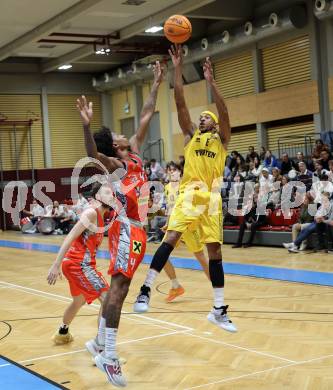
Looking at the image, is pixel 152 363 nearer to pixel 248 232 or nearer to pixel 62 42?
pixel 248 232

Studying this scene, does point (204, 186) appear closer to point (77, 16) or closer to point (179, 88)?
point (179, 88)

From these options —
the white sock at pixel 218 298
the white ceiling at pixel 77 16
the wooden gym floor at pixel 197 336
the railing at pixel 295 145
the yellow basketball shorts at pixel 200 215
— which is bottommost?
the wooden gym floor at pixel 197 336

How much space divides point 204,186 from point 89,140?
5.94ft

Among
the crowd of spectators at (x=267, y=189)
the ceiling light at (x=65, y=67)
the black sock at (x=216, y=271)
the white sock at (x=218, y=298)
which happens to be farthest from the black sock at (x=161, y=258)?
the ceiling light at (x=65, y=67)

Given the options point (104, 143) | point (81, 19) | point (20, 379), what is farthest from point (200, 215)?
point (81, 19)

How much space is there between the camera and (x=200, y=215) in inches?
224

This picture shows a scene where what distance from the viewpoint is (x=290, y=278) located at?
930 cm

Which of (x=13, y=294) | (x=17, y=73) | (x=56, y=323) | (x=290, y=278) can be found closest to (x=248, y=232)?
(x=290, y=278)

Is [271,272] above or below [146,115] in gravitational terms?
below

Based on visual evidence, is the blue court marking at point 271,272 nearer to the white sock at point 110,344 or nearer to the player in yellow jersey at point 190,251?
the player in yellow jersey at point 190,251

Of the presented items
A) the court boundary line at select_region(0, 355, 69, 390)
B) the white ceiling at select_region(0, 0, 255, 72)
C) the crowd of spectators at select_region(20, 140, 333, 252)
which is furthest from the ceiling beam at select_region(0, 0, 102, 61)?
the court boundary line at select_region(0, 355, 69, 390)

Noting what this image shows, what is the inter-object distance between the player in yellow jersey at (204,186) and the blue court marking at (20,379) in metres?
1.29

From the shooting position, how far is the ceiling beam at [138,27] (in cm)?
1566

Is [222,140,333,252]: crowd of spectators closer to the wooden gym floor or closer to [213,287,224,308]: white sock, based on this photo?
the wooden gym floor
